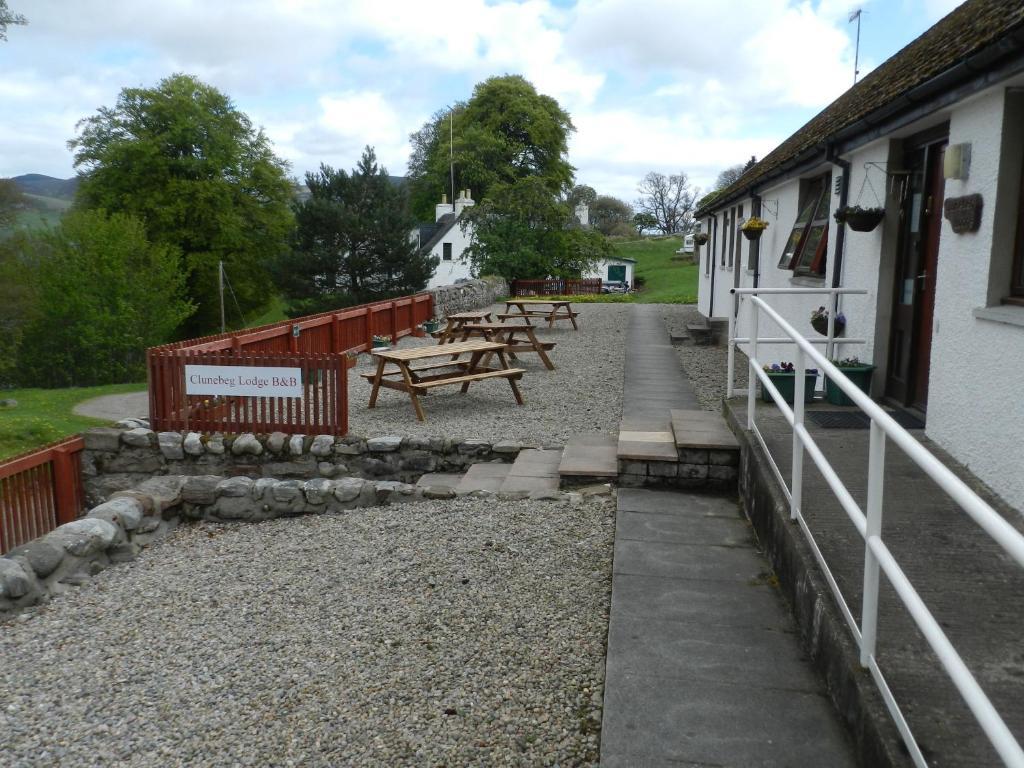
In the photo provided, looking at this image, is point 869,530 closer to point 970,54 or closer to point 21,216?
point 970,54

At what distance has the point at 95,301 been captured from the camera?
33.7 metres

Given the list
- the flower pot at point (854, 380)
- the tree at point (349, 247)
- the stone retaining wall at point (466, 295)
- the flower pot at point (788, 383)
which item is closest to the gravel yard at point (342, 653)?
the flower pot at point (788, 383)

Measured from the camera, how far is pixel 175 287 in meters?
34.7

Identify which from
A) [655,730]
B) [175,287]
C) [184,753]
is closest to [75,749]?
[184,753]

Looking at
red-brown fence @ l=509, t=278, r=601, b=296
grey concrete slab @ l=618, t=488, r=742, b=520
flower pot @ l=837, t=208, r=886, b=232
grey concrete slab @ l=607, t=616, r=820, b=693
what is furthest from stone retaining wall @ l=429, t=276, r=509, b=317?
grey concrete slab @ l=607, t=616, r=820, b=693

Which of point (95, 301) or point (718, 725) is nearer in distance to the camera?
point (718, 725)

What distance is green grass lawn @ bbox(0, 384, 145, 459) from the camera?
1365 cm

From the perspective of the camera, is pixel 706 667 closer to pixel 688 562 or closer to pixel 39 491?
pixel 688 562

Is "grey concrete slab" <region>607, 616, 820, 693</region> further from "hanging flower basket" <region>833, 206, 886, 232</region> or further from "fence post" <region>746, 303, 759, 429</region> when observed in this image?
"hanging flower basket" <region>833, 206, 886, 232</region>

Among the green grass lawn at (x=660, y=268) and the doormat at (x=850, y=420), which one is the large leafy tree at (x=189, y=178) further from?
→ the doormat at (x=850, y=420)

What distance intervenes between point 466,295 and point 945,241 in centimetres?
1821

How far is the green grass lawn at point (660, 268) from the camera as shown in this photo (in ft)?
148

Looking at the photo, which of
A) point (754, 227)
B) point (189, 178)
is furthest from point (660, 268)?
point (754, 227)

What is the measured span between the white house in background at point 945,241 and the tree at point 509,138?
127ft
